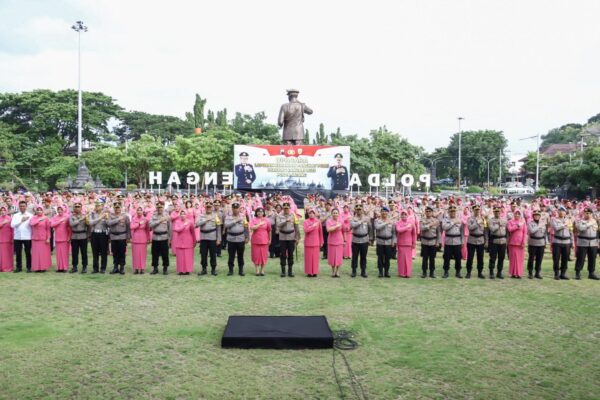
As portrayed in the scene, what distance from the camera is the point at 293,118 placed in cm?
3011

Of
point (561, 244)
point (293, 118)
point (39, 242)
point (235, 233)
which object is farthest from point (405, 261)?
point (293, 118)

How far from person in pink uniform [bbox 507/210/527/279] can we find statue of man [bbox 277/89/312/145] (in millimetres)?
19665

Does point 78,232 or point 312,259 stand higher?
point 78,232

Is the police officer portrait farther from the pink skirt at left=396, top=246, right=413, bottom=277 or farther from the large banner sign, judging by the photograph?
the pink skirt at left=396, top=246, right=413, bottom=277

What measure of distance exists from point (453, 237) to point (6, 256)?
1037 cm

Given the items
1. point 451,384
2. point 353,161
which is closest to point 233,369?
point 451,384

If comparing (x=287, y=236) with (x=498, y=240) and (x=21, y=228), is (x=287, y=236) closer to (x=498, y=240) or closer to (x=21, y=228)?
(x=498, y=240)

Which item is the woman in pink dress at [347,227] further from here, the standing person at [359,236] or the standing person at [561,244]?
the standing person at [561,244]

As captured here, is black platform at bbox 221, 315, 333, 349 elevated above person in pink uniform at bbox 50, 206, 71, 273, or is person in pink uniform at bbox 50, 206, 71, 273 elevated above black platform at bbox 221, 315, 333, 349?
person in pink uniform at bbox 50, 206, 71, 273

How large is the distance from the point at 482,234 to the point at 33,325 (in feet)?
30.1

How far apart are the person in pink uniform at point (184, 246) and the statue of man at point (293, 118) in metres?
19.1

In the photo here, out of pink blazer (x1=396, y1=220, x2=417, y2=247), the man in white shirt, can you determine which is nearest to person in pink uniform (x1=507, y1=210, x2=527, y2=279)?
pink blazer (x1=396, y1=220, x2=417, y2=247)

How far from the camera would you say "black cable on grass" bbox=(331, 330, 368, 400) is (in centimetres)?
523

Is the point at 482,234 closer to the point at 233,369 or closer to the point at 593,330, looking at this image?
the point at 593,330
